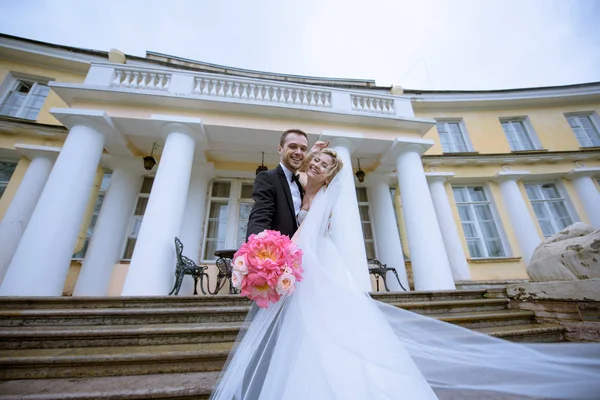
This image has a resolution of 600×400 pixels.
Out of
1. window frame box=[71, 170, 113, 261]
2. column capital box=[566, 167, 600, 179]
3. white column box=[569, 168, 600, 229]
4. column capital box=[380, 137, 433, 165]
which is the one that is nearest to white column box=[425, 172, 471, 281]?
column capital box=[380, 137, 433, 165]

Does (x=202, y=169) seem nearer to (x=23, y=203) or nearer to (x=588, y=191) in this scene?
(x=23, y=203)

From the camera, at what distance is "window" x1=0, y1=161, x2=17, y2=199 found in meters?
6.02

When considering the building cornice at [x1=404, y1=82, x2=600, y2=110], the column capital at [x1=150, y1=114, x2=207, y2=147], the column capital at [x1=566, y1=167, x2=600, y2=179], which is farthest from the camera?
the building cornice at [x1=404, y1=82, x2=600, y2=110]

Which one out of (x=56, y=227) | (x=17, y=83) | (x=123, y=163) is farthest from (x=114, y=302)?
(x=17, y=83)

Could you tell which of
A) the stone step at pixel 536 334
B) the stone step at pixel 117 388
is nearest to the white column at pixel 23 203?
the stone step at pixel 117 388

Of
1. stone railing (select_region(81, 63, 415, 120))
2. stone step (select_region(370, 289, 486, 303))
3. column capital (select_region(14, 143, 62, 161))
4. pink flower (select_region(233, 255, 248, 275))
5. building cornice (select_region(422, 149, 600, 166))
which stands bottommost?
stone step (select_region(370, 289, 486, 303))

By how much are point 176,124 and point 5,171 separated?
556 centimetres

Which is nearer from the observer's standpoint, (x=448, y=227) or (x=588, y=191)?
(x=448, y=227)

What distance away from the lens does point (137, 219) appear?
6.27 metres

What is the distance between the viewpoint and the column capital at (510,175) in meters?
7.65

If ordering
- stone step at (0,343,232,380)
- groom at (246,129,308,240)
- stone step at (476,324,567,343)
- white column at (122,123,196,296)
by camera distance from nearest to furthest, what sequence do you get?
groom at (246,129,308,240)
stone step at (0,343,232,380)
stone step at (476,324,567,343)
white column at (122,123,196,296)

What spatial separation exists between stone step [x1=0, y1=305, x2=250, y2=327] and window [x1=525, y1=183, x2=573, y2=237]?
10068 mm

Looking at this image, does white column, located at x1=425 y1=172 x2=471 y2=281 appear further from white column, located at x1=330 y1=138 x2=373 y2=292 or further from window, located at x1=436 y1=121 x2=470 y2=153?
white column, located at x1=330 y1=138 x2=373 y2=292

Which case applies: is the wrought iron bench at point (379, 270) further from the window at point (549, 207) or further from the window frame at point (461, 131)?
the window at point (549, 207)
